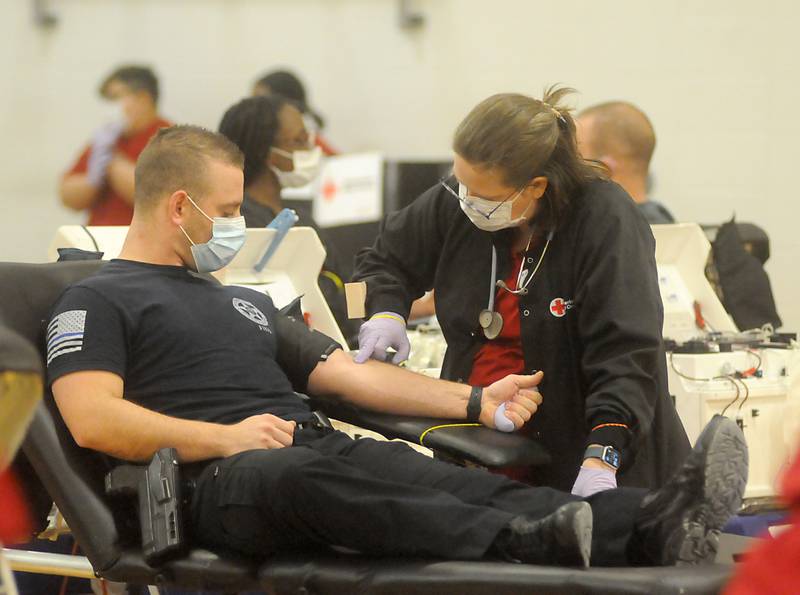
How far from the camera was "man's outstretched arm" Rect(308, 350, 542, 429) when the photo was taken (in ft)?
7.04

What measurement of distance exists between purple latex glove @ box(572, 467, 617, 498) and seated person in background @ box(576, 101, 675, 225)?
1.96 m

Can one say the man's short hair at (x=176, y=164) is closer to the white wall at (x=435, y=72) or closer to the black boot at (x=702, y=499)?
the black boot at (x=702, y=499)

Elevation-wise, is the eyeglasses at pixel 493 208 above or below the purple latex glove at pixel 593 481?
above

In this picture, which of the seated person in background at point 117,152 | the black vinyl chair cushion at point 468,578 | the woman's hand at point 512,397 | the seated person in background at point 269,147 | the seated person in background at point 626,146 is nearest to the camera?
the black vinyl chair cushion at point 468,578

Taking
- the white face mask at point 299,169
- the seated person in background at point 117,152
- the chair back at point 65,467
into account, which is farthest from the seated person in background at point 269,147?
the chair back at point 65,467

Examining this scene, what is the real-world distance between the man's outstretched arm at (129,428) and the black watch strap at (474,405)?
0.38 m

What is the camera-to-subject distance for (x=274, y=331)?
89.8 inches

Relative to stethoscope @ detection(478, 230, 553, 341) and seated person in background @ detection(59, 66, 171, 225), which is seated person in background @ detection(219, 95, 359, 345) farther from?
stethoscope @ detection(478, 230, 553, 341)

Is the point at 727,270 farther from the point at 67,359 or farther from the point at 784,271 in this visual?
the point at 67,359

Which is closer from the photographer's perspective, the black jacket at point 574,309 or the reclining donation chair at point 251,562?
the reclining donation chair at point 251,562

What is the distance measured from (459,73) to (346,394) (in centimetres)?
315

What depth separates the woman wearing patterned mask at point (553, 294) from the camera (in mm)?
2055

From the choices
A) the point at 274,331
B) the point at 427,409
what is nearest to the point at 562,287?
the point at 427,409

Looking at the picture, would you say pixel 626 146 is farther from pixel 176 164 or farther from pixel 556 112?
pixel 176 164
